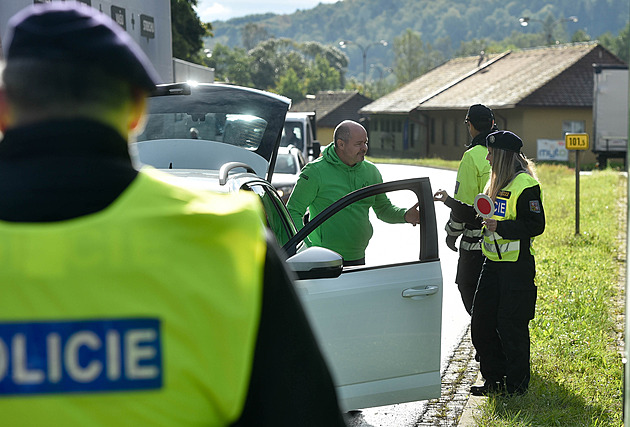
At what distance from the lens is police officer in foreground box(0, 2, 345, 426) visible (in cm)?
123

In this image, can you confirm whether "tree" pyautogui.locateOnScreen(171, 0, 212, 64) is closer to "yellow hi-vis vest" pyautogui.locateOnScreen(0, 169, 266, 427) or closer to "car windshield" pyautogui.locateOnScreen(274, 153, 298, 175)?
"car windshield" pyautogui.locateOnScreen(274, 153, 298, 175)

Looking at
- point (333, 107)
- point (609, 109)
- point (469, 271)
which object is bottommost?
point (469, 271)

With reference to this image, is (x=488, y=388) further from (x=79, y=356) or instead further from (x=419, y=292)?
(x=79, y=356)

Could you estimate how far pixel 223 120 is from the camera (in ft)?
24.2

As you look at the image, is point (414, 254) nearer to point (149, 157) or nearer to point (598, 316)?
point (598, 316)

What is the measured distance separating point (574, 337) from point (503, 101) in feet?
130

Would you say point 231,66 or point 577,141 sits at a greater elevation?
point 231,66

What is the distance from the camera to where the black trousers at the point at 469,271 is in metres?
6.37

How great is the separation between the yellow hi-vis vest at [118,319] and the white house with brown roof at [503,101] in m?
42.3

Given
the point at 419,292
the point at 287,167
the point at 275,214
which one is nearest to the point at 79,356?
the point at 419,292

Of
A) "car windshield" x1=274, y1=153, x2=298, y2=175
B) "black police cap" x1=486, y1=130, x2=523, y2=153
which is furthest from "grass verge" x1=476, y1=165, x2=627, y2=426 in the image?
"car windshield" x1=274, y1=153, x2=298, y2=175

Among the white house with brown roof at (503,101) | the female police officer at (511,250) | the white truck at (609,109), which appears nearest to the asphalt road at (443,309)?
the female police officer at (511,250)

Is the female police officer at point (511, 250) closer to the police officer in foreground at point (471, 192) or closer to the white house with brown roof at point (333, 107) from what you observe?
the police officer in foreground at point (471, 192)

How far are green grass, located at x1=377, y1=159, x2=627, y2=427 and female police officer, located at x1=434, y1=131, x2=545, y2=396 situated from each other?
293 mm
